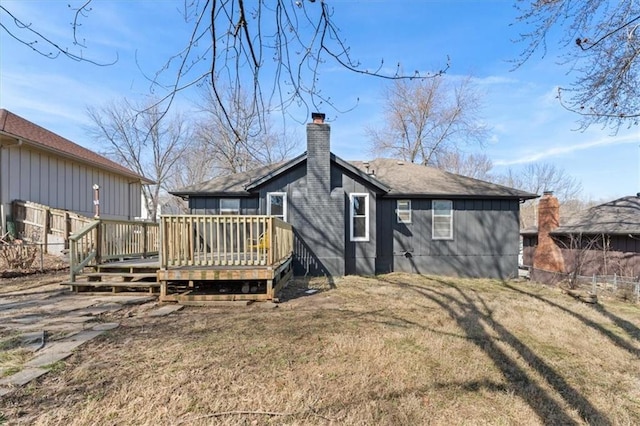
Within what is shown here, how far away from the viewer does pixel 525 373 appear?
381 cm

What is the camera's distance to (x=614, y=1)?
18.7 ft

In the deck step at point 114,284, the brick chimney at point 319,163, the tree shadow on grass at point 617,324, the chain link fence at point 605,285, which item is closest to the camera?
the tree shadow on grass at point 617,324

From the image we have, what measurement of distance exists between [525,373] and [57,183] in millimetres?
16939

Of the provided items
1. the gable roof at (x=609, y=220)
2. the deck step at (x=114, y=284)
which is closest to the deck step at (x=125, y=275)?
the deck step at (x=114, y=284)

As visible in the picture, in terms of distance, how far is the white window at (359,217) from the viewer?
11242mm

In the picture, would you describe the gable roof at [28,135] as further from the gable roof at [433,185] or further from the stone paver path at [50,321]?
the gable roof at [433,185]

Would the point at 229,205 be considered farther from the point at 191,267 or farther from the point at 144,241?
the point at 191,267

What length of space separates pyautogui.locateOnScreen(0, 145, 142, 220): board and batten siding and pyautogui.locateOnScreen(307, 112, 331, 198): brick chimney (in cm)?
1037

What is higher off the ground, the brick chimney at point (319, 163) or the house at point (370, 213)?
the brick chimney at point (319, 163)

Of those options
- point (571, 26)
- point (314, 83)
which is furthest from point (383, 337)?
point (571, 26)

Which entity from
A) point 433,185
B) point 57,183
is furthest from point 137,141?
point 433,185

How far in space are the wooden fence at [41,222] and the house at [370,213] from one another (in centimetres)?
373

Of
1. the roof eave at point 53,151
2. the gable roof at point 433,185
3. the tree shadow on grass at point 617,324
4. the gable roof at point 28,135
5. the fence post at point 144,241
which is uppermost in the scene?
the gable roof at point 28,135

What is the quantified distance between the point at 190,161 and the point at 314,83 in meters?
33.1
